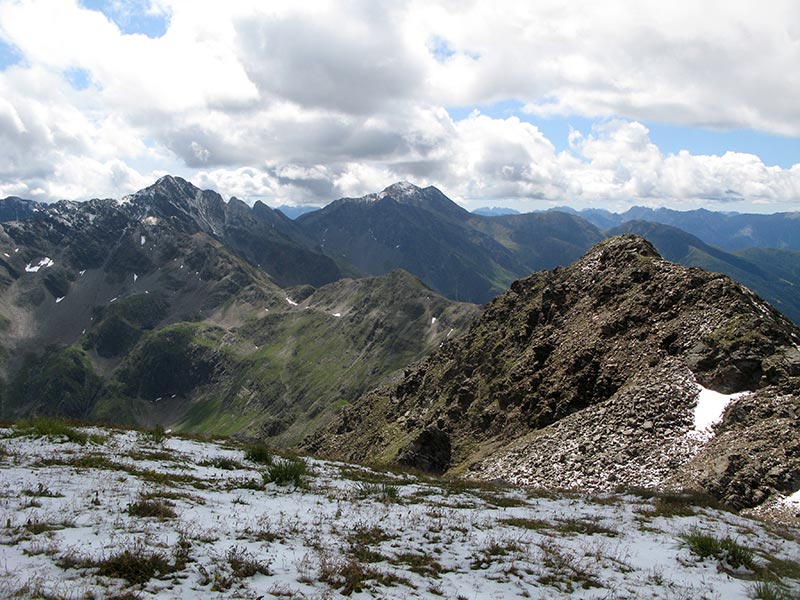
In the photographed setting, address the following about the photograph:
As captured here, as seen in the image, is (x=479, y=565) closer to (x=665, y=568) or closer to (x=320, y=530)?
(x=320, y=530)

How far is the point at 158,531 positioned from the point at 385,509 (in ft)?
23.5

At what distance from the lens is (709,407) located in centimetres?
3422

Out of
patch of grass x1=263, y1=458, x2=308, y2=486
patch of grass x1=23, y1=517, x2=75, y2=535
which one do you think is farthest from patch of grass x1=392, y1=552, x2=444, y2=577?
patch of grass x1=263, y1=458, x2=308, y2=486

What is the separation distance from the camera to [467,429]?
181 ft

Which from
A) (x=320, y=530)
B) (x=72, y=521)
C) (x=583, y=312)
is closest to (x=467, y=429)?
(x=583, y=312)

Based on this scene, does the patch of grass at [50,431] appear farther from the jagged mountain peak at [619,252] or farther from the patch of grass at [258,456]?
the jagged mountain peak at [619,252]

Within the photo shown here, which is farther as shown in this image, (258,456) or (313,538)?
(258,456)

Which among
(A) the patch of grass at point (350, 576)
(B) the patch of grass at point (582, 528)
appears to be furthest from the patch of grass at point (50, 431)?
(B) the patch of grass at point (582, 528)

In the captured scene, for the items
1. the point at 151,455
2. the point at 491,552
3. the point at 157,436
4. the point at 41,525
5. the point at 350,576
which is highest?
the point at 41,525

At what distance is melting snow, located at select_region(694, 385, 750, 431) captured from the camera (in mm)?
33125

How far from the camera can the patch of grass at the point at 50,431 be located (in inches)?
801

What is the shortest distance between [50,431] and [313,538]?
14.5 metres

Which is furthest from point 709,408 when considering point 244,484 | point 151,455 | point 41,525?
point 41,525

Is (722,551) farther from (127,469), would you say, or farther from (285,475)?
(127,469)
